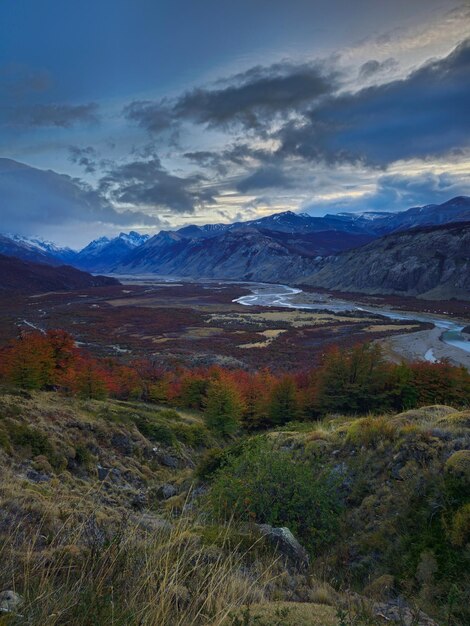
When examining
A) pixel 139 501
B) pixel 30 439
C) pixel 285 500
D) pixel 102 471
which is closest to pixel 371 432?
pixel 285 500

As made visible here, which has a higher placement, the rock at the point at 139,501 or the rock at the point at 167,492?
the rock at the point at 139,501

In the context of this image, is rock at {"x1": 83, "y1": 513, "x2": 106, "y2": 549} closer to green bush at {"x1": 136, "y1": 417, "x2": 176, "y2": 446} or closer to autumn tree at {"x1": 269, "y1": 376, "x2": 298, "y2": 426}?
green bush at {"x1": 136, "y1": 417, "x2": 176, "y2": 446}

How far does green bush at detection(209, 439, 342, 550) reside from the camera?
23.7 feet

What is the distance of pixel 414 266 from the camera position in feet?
463

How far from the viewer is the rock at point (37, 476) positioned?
41.6 ft

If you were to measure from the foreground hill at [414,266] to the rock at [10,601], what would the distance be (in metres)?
135

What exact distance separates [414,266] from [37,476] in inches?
5859

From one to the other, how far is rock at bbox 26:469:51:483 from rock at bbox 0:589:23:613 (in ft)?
36.5

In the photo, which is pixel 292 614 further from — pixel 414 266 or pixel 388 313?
pixel 414 266

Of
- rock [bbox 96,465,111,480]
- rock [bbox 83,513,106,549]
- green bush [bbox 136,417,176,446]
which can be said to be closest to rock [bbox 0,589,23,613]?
rock [bbox 83,513,106,549]

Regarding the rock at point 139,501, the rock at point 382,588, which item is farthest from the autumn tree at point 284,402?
the rock at point 382,588

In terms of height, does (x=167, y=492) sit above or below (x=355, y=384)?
below

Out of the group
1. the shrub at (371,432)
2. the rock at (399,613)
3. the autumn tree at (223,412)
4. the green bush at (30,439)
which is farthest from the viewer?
the autumn tree at (223,412)

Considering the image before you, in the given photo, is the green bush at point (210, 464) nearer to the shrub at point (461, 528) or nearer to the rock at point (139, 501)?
the rock at point (139, 501)
